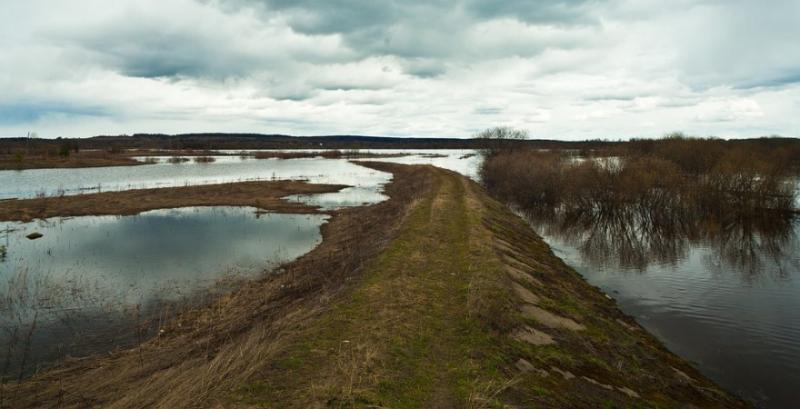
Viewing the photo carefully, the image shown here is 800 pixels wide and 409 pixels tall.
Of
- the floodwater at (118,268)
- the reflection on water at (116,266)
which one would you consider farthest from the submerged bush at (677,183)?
the reflection on water at (116,266)

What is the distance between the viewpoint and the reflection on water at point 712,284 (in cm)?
1146

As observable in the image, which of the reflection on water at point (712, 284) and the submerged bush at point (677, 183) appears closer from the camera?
the reflection on water at point (712, 284)

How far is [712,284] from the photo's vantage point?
58.2 ft

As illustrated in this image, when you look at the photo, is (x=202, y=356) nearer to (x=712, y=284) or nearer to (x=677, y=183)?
(x=712, y=284)

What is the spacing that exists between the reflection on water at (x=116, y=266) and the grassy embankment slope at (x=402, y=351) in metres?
2.27

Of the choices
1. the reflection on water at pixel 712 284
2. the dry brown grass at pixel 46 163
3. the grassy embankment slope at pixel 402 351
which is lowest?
the reflection on water at pixel 712 284

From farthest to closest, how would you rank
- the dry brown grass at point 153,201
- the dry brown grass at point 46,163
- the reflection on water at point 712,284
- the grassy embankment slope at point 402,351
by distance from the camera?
the dry brown grass at point 46,163 < the dry brown grass at point 153,201 < the reflection on water at point 712,284 < the grassy embankment slope at point 402,351

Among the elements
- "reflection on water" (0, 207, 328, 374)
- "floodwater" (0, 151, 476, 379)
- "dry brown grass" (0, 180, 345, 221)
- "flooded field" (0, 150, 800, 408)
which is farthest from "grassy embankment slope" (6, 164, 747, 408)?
"dry brown grass" (0, 180, 345, 221)

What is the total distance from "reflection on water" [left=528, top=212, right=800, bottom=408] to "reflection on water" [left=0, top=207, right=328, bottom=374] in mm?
14089

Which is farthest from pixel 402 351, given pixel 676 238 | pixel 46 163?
pixel 46 163

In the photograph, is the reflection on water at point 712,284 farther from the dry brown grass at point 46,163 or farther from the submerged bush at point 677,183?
the dry brown grass at point 46,163

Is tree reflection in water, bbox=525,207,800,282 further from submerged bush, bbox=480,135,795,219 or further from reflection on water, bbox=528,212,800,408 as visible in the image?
submerged bush, bbox=480,135,795,219

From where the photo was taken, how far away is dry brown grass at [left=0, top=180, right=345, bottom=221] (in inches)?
Result: 1258

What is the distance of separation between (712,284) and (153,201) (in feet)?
120
